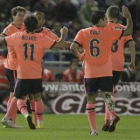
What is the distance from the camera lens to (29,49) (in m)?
13.4

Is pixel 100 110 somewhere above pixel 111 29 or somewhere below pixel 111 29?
below

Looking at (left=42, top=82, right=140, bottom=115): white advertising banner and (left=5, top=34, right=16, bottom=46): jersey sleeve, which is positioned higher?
(left=5, top=34, right=16, bottom=46): jersey sleeve

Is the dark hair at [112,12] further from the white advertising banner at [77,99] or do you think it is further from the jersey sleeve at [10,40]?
the white advertising banner at [77,99]

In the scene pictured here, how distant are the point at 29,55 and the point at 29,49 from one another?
0.13m

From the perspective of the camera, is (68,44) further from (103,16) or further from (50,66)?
(50,66)

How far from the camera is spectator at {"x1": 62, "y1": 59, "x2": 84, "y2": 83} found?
66.7 ft

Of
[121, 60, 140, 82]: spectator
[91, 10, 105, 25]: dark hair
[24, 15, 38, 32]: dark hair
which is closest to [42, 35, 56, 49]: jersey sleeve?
[24, 15, 38, 32]: dark hair

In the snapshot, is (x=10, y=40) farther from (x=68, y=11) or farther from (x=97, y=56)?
(x=68, y=11)

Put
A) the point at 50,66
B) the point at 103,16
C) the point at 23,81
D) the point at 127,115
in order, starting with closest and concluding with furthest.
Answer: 1. the point at 103,16
2. the point at 23,81
3. the point at 127,115
4. the point at 50,66

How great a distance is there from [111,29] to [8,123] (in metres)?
2.87

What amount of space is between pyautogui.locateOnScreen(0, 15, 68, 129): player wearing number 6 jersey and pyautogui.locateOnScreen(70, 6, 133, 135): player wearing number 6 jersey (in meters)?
0.54

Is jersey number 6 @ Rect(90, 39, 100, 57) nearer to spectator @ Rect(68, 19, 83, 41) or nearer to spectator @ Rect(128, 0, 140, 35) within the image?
spectator @ Rect(68, 19, 83, 41)

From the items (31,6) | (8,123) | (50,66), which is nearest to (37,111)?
(8,123)

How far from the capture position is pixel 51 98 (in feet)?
65.2
